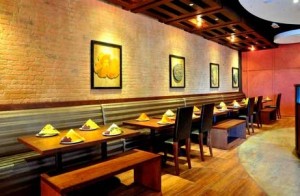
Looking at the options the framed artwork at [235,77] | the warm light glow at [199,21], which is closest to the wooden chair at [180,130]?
the warm light glow at [199,21]

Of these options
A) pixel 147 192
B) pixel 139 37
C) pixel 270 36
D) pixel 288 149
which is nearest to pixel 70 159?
pixel 147 192

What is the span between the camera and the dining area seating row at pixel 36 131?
2723 mm

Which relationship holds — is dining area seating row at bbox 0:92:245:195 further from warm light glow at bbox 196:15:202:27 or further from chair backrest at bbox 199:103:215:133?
warm light glow at bbox 196:15:202:27

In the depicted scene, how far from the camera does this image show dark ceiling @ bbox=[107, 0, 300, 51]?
486cm

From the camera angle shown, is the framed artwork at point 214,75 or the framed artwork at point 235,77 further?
the framed artwork at point 235,77

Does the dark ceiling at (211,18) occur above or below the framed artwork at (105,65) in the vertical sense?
above

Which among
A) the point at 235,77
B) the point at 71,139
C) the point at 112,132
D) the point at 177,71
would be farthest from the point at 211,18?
the point at 235,77

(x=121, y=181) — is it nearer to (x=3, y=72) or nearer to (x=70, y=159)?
(x=70, y=159)

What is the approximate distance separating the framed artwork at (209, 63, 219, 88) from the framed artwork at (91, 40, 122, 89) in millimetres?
4755

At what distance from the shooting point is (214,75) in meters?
8.73

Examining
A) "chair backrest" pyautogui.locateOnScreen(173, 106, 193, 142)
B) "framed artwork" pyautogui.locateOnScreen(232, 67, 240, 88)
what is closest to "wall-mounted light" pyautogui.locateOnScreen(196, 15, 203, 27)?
"chair backrest" pyautogui.locateOnScreen(173, 106, 193, 142)

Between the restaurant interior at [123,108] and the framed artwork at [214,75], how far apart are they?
1.33 meters

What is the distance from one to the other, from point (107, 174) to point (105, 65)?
265 centimetres

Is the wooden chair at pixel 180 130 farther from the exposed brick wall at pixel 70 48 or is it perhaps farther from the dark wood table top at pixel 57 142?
the exposed brick wall at pixel 70 48
